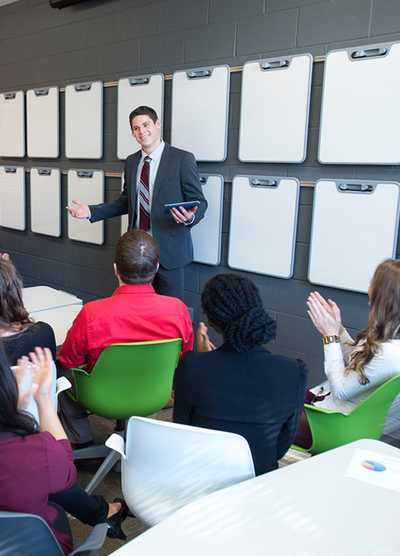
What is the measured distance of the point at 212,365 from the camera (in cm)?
Result: 141

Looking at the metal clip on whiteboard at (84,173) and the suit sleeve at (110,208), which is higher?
the metal clip on whiteboard at (84,173)

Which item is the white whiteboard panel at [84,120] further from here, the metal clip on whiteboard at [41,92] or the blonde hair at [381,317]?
the blonde hair at [381,317]

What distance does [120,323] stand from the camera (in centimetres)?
205

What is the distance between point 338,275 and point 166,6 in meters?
2.15

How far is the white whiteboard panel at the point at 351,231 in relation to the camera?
266 cm

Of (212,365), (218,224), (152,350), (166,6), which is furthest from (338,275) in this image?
(166,6)

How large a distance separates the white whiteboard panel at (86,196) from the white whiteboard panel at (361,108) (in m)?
1.92

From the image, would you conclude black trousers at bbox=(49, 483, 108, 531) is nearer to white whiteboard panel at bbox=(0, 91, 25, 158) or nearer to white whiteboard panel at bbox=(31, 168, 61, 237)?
white whiteboard panel at bbox=(31, 168, 61, 237)

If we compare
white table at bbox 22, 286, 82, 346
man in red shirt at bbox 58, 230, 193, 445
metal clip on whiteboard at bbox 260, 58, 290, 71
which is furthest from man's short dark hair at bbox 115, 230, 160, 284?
metal clip on whiteboard at bbox 260, 58, 290, 71

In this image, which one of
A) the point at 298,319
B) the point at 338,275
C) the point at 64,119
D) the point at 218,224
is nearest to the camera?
the point at 338,275

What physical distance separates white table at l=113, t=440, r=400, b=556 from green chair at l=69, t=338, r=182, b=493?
849 millimetres

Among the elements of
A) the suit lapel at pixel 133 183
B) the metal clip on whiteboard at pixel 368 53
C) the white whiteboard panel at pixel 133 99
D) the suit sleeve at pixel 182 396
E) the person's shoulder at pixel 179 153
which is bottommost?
the suit sleeve at pixel 182 396

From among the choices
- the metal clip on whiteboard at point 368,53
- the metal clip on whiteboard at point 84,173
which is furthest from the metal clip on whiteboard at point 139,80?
the metal clip on whiteboard at point 368,53

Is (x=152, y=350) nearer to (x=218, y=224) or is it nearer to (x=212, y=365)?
(x=212, y=365)
